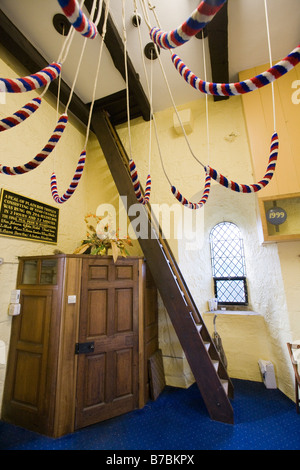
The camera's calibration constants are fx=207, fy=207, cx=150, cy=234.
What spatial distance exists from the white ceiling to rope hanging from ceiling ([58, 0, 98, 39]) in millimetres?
2084

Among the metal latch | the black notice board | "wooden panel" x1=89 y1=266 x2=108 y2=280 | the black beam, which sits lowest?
the metal latch

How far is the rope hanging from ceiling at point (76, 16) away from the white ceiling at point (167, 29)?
2084 millimetres

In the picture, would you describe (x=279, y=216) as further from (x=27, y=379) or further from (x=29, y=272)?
(x=27, y=379)

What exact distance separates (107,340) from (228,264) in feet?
7.20

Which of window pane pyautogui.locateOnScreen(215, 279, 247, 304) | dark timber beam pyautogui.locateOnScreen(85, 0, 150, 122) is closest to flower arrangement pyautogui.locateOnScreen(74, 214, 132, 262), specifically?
window pane pyautogui.locateOnScreen(215, 279, 247, 304)

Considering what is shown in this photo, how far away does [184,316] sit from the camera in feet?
7.48

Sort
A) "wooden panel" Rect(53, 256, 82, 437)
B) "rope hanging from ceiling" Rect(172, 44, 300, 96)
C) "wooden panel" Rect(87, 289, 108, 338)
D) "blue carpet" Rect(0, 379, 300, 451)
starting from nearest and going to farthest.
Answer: "rope hanging from ceiling" Rect(172, 44, 300, 96), "blue carpet" Rect(0, 379, 300, 451), "wooden panel" Rect(53, 256, 82, 437), "wooden panel" Rect(87, 289, 108, 338)

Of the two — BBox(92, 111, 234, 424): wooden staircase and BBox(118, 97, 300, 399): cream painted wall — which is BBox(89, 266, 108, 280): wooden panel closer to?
BBox(92, 111, 234, 424): wooden staircase

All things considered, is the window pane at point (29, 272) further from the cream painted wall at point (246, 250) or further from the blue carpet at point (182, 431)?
the cream painted wall at point (246, 250)

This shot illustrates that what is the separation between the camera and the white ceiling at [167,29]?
7.32 ft

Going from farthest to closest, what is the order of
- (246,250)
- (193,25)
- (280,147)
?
(246,250) < (280,147) < (193,25)

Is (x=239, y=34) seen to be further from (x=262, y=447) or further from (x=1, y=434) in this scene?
(x=1, y=434)

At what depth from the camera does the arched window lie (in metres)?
3.26

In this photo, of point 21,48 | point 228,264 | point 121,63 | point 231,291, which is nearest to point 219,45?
point 121,63
